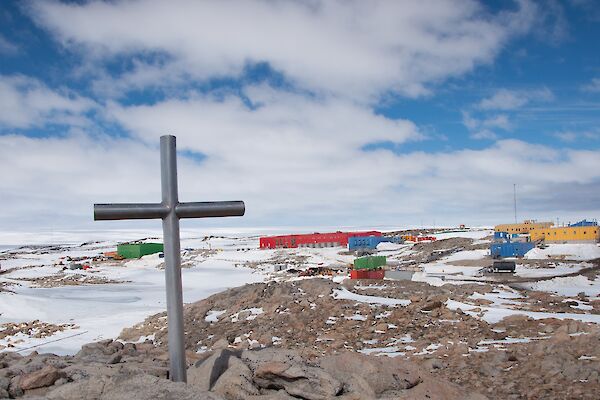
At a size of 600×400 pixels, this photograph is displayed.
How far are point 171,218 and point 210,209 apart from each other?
1.39 ft

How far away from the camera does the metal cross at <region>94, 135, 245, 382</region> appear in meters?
5.05

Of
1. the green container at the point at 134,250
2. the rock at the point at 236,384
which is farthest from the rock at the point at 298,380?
the green container at the point at 134,250

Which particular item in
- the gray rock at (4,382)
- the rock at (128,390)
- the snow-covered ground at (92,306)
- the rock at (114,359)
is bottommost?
the snow-covered ground at (92,306)

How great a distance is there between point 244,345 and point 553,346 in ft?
26.1

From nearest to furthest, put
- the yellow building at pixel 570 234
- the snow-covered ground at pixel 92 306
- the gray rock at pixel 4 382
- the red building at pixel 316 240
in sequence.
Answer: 1. the gray rock at pixel 4 382
2. the snow-covered ground at pixel 92 306
3. the yellow building at pixel 570 234
4. the red building at pixel 316 240

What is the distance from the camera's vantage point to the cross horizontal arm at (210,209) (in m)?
5.18

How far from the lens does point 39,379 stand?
5297mm

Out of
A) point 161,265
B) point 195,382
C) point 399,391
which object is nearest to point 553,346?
point 399,391

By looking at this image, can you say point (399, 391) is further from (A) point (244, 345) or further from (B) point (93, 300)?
(B) point (93, 300)

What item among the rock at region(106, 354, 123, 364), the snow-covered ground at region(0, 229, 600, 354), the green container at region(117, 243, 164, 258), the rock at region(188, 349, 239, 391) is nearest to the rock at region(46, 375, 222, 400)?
the rock at region(188, 349, 239, 391)

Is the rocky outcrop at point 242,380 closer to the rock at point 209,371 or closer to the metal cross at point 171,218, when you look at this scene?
the rock at point 209,371

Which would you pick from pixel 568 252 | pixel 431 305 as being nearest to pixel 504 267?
pixel 568 252

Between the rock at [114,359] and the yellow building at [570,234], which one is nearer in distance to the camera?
the rock at [114,359]

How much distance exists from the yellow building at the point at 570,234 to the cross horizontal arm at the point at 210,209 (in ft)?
188
